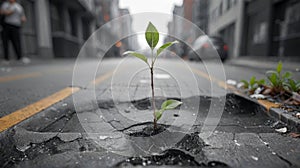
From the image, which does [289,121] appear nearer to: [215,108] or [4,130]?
[215,108]

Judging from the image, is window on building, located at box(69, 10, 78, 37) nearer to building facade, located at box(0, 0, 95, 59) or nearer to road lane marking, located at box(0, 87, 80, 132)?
building facade, located at box(0, 0, 95, 59)

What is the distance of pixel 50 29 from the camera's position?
10.1 metres

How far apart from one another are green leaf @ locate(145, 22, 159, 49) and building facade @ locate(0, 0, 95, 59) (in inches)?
305

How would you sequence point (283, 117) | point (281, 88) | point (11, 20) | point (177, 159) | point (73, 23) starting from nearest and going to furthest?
1. point (177, 159)
2. point (283, 117)
3. point (281, 88)
4. point (11, 20)
5. point (73, 23)

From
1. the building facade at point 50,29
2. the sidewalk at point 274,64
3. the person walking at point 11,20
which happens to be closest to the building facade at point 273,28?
the sidewalk at point 274,64

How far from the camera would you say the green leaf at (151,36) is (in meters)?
1.06

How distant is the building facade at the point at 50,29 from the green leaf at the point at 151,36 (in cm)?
775

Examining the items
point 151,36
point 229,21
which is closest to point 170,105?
point 151,36

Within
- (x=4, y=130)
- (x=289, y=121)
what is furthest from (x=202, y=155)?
(x=4, y=130)

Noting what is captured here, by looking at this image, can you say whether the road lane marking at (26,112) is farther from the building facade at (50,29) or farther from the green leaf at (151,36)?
the building facade at (50,29)

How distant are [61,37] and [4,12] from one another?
5659 mm

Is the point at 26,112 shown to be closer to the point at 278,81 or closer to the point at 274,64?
the point at 278,81

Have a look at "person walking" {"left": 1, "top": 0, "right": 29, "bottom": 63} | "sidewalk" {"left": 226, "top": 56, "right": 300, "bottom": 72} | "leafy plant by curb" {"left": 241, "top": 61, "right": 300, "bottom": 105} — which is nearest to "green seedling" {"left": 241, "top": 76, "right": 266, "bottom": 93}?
"leafy plant by curb" {"left": 241, "top": 61, "right": 300, "bottom": 105}

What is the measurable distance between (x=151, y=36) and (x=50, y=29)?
35.2 feet
